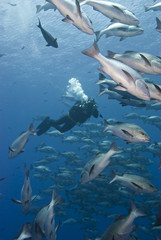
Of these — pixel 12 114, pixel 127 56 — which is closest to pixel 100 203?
pixel 127 56

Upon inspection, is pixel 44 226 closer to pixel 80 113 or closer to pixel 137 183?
pixel 137 183

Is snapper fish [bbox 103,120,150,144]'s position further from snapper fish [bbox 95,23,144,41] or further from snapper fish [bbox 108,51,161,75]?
snapper fish [bbox 95,23,144,41]

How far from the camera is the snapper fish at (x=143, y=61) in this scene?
106 inches

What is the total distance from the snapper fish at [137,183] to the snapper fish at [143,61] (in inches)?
72.0

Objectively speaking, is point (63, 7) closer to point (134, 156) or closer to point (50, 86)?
point (134, 156)

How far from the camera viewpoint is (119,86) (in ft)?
8.01

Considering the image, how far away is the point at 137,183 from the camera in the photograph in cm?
346

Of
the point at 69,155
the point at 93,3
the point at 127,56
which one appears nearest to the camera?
the point at 127,56

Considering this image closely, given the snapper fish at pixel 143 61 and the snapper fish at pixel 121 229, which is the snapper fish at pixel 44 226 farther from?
the snapper fish at pixel 143 61

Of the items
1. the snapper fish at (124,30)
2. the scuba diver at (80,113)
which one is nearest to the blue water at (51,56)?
the scuba diver at (80,113)

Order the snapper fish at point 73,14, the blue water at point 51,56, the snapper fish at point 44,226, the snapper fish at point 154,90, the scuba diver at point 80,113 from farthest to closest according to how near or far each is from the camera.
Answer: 1. the blue water at point 51,56
2. the scuba diver at point 80,113
3. the snapper fish at point 44,226
4. the snapper fish at point 154,90
5. the snapper fish at point 73,14

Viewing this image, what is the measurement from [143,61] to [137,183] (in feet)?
6.61

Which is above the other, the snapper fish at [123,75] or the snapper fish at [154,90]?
the snapper fish at [123,75]

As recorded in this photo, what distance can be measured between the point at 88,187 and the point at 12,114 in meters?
50.6
